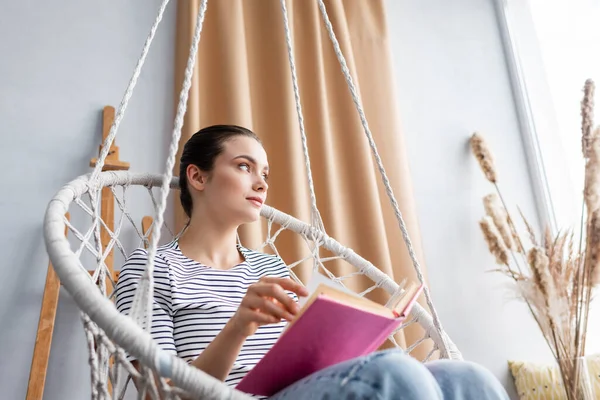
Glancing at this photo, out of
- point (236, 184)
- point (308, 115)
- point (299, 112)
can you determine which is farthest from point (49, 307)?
point (308, 115)

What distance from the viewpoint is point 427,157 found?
1754mm

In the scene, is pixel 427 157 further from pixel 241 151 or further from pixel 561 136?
pixel 241 151

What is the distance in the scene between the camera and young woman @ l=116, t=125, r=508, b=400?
0.57 metres

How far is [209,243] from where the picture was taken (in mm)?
1052

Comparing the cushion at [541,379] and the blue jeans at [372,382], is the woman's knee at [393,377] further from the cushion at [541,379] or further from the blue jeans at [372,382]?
the cushion at [541,379]

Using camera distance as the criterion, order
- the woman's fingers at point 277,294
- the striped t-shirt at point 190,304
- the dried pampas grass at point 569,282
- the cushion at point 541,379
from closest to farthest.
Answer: the woman's fingers at point 277,294, the striped t-shirt at point 190,304, the dried pampas grass at point 569,282, the cushion at point 541,379

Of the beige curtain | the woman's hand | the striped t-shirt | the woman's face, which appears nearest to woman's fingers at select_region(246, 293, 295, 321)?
the woman's hand

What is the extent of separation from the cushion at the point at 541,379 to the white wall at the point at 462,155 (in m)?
0.05

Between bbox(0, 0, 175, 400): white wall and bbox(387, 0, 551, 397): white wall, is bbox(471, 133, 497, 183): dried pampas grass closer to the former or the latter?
bbox(387, 0, 551, 397): white wall

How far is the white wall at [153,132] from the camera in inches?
47.8

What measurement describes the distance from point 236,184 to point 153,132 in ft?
1.75

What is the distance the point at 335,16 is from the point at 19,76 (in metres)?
0.90

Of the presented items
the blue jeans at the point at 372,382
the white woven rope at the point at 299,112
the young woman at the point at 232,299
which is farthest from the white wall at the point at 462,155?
the blue jeans at the point at 372,382

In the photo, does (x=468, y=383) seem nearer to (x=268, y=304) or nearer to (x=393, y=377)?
(x=393, y=377)
